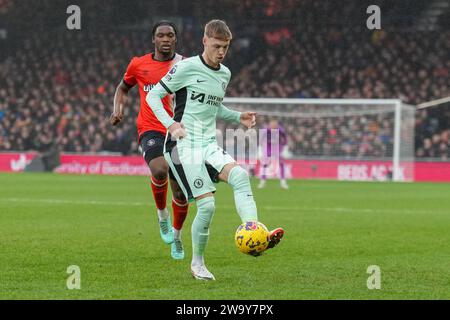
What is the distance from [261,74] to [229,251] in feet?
90.9

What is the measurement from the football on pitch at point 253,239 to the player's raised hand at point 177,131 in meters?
0.91

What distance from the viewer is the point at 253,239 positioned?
738cm

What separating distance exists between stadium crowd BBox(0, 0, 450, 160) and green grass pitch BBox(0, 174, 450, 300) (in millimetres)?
13371

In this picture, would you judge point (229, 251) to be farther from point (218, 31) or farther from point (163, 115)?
point (218, 31)

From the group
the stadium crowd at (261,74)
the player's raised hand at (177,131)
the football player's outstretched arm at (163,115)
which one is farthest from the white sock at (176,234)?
the stadium crowd at (261,74)

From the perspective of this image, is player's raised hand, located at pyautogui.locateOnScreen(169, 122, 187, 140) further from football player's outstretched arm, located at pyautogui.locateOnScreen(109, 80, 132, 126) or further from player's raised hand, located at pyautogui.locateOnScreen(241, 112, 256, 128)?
football player's outstretched arm, located at pyautogui.locateOnScreen(109, 80, 132, 126)

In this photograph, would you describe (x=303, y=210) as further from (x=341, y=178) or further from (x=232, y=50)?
(x=232, y=50)

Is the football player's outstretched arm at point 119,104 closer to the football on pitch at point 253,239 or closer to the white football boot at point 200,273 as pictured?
the white football boot at point 200,273

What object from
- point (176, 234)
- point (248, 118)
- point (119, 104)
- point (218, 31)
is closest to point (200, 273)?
point (248, 118)

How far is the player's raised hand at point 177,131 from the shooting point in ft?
24.9

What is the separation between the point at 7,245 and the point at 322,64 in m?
27.4

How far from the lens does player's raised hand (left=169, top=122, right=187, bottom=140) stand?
7582 millimetres

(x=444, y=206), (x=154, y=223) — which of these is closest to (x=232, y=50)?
(x=444, y=206)

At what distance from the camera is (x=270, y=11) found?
37500 mm
